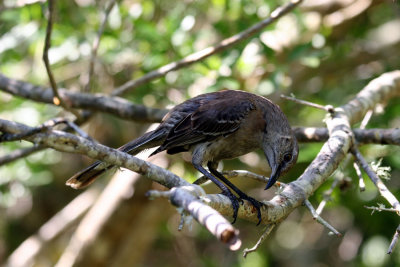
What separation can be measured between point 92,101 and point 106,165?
71.9 inches

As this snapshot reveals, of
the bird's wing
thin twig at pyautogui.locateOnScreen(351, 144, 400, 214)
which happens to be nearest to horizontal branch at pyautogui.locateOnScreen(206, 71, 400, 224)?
thin twig at pyautogui.locateOnScreen(351, 144, 400, 214)

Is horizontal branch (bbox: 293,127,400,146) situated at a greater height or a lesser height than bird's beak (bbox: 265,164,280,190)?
lesser

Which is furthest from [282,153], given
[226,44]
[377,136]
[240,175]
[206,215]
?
[206,215]

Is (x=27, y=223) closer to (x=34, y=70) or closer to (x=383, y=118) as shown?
(x=34, y=70)

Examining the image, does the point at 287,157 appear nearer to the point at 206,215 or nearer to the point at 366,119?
the point at 366,119

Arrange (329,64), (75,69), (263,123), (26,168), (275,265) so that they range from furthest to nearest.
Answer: (275,265), (75,69), (329,64), (26,168), (263,123)

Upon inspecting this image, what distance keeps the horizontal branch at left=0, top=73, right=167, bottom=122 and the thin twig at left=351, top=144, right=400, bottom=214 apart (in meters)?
1.91

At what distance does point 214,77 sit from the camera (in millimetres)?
5469

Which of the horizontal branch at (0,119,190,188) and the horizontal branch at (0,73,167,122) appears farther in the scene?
the horizontal branch at (0,73,167,122)

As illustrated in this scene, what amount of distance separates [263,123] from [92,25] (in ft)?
9.98

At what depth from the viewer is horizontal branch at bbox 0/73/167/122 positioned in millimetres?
5289

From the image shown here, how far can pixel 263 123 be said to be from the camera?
459 cm

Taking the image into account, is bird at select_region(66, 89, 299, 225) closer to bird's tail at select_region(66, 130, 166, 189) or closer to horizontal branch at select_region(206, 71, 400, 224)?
bird's tail at select_region(66, 130, 166, 189)

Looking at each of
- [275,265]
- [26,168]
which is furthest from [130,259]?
[275,265]
